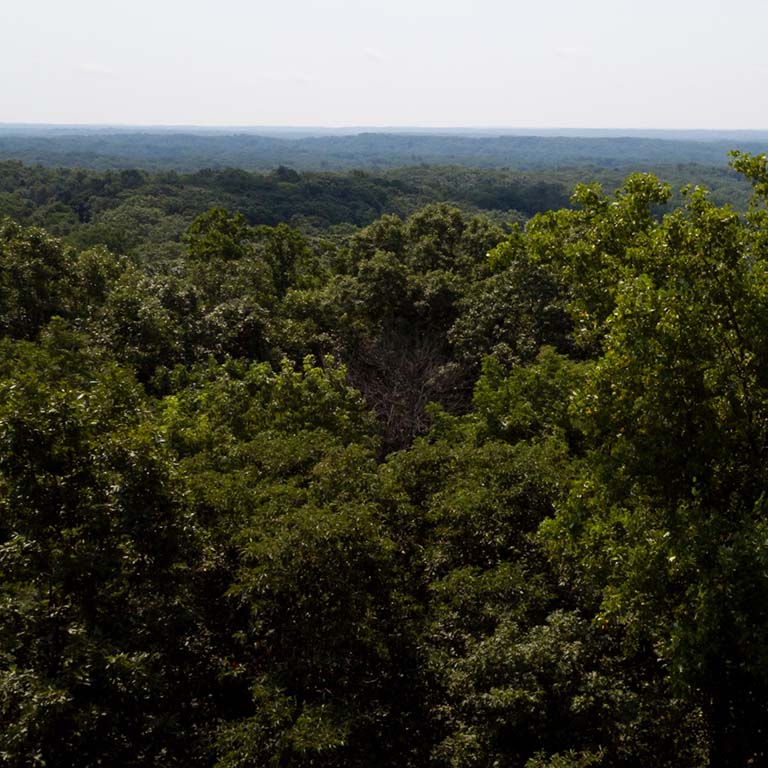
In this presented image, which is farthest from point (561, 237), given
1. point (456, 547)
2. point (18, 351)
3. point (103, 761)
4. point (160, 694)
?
point (18, 351)

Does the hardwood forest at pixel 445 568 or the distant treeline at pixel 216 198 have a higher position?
the distant treeline at pixel 216 198

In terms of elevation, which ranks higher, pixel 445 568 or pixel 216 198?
pixel 216 198

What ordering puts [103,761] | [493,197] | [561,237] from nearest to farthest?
[103,761] < [561,237] < [493,197]

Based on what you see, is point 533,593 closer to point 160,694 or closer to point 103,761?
point 160,694

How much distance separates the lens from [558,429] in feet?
41.1

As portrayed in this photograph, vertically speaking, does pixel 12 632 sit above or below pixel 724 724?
above

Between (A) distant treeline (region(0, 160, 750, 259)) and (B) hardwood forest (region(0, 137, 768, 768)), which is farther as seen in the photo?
(A) distant treeline (region(0, 160, 750, 259))

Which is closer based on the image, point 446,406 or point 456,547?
point 456,547

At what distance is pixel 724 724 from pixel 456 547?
4169 millimetres

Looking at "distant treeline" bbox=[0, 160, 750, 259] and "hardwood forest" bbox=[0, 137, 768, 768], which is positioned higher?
"distant treeline" bbox=[0, 160, 750, 259]

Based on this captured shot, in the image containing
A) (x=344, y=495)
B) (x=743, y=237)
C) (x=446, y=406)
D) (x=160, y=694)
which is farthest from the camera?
(x=446, y=406)

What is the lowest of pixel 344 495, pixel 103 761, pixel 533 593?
pixel 103 761

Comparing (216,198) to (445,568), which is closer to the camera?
(445,568)

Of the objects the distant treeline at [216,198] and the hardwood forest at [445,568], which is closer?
the hardwood forest at [445,568]
